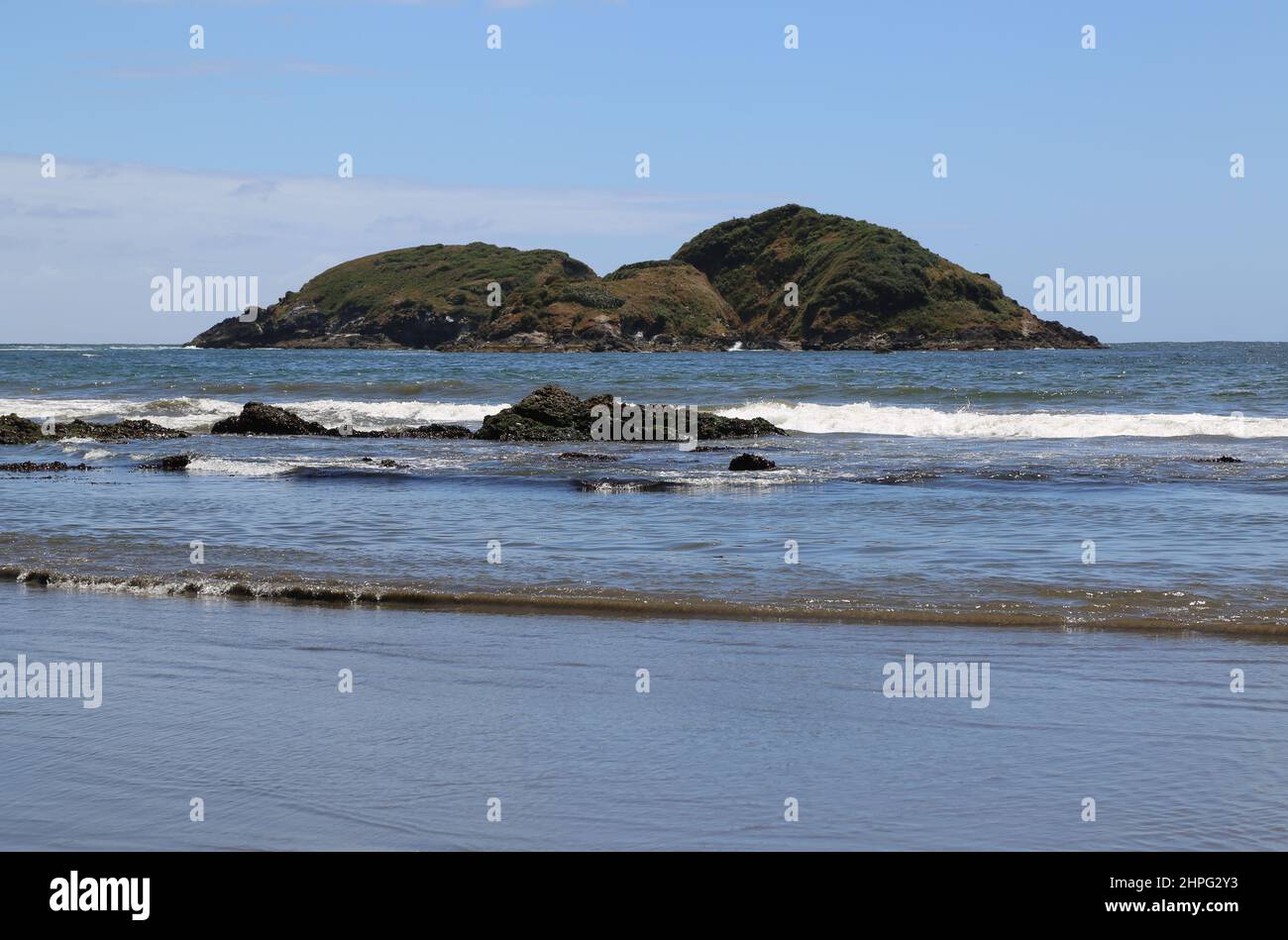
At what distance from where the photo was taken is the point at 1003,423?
30.7 metres

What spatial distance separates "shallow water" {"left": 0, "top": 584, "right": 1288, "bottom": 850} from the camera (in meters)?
4.64

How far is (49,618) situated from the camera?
8.80 metres

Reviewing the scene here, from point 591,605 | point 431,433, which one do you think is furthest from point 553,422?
point 591,605

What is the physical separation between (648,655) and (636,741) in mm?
1887

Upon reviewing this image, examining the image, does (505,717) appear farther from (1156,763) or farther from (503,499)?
(503,499)

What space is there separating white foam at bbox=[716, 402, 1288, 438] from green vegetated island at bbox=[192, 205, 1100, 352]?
4205 inches

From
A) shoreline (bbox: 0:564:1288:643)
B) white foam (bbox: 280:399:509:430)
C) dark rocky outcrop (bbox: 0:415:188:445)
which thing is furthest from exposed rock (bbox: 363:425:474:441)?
shoreline (bbox: 0:564:1288:643)

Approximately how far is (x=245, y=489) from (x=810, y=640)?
10.7m

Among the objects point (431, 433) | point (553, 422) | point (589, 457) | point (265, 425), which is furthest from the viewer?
point (265, 425)

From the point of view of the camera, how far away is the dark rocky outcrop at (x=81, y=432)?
82.8 feet

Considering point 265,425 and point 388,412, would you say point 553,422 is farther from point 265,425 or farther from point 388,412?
point 388,412

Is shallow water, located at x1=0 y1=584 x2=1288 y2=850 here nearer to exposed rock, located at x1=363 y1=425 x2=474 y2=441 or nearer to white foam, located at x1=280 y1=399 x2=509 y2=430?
exposed rock, located at x1=363 y1=425 x2=474 y2=441

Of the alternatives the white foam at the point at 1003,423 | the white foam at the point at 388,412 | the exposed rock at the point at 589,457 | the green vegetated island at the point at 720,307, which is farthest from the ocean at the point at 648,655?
the green vegetated island at the point at 720,307

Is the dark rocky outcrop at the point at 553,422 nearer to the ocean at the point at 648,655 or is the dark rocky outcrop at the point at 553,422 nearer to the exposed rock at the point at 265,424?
the exposed rock at the point at 265,424
